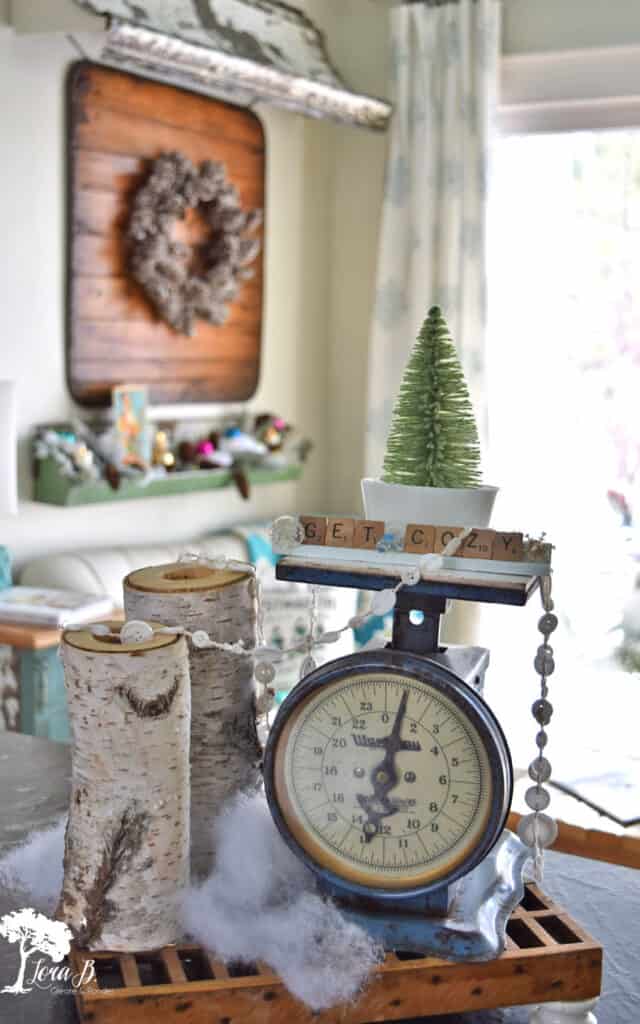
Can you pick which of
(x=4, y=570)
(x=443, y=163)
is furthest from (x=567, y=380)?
(x=4, y=570)

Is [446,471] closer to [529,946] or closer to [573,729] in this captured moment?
[529,946]

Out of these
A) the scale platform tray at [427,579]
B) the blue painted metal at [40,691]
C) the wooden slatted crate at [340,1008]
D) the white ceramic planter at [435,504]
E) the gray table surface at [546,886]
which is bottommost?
the blue painted metal at [40,691]

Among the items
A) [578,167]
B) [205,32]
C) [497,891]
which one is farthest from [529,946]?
[578,167]

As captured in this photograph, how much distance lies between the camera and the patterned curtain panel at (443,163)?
12.4 ft

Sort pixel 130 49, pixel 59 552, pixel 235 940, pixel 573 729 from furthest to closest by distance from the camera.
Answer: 1. pixel 59 552
2. pixel 573 729
3. pixel 130 49
4. pixel 235 940

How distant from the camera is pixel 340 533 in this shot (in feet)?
2.80

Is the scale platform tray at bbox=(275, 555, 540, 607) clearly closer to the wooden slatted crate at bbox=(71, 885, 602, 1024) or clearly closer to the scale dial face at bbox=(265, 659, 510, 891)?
the scale dial face at bbox=(265, 659, 510, 891)

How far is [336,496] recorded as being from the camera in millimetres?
4496

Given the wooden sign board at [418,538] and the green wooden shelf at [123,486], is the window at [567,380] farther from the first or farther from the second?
the wooden sign board at [418,538]

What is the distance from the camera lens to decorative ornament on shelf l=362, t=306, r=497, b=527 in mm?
864

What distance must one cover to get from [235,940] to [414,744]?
186 millimetres

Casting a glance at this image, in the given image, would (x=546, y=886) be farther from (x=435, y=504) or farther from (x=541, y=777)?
(x=435, y=504)

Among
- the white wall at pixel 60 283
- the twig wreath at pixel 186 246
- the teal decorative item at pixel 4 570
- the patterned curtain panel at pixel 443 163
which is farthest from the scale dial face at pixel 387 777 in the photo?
the patterned curtain panel at pixel 443 163

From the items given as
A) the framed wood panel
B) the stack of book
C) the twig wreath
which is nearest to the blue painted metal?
the stack of book
